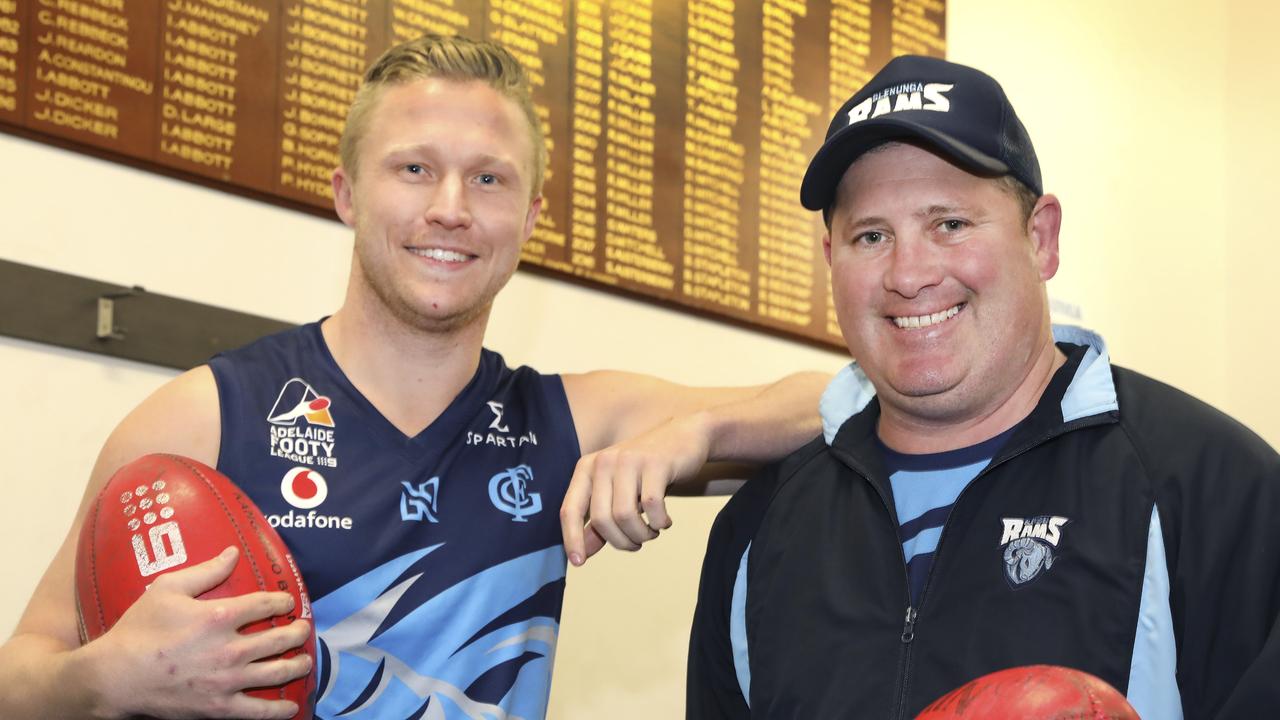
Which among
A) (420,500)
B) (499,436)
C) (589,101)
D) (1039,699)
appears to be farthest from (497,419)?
(589,101)

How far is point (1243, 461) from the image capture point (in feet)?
4.28

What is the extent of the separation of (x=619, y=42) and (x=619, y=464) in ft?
5.32

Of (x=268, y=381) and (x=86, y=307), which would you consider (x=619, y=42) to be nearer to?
(x=86, y=307)

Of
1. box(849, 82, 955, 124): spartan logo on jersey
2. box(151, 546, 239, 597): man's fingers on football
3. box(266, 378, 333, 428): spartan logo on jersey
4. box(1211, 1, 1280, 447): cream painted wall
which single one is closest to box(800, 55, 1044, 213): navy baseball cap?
box(849, 82, 955, 124): spartan logo on jersey

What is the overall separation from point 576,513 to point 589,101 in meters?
1.54

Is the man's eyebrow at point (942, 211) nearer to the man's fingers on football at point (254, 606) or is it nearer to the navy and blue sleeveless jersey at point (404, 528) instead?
the navy and blue sleeveless jersey at point (404, 528)

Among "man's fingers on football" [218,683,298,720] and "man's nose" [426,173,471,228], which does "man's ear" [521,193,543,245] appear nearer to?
"man's nose" [426,173,471,228]

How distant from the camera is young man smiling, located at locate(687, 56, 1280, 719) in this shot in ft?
4.21

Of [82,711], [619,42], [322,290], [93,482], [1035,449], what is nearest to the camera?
[82,711]

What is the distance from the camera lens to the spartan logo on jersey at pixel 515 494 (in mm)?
1658

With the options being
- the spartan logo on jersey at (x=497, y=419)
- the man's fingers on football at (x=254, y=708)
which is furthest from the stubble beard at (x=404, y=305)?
the man's fingers on football at (x=254, y=708)

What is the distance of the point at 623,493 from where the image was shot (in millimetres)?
1429

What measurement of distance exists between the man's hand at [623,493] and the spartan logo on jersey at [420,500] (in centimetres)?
20

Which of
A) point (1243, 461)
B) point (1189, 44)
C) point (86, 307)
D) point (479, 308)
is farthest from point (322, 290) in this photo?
point (1189, 44)
